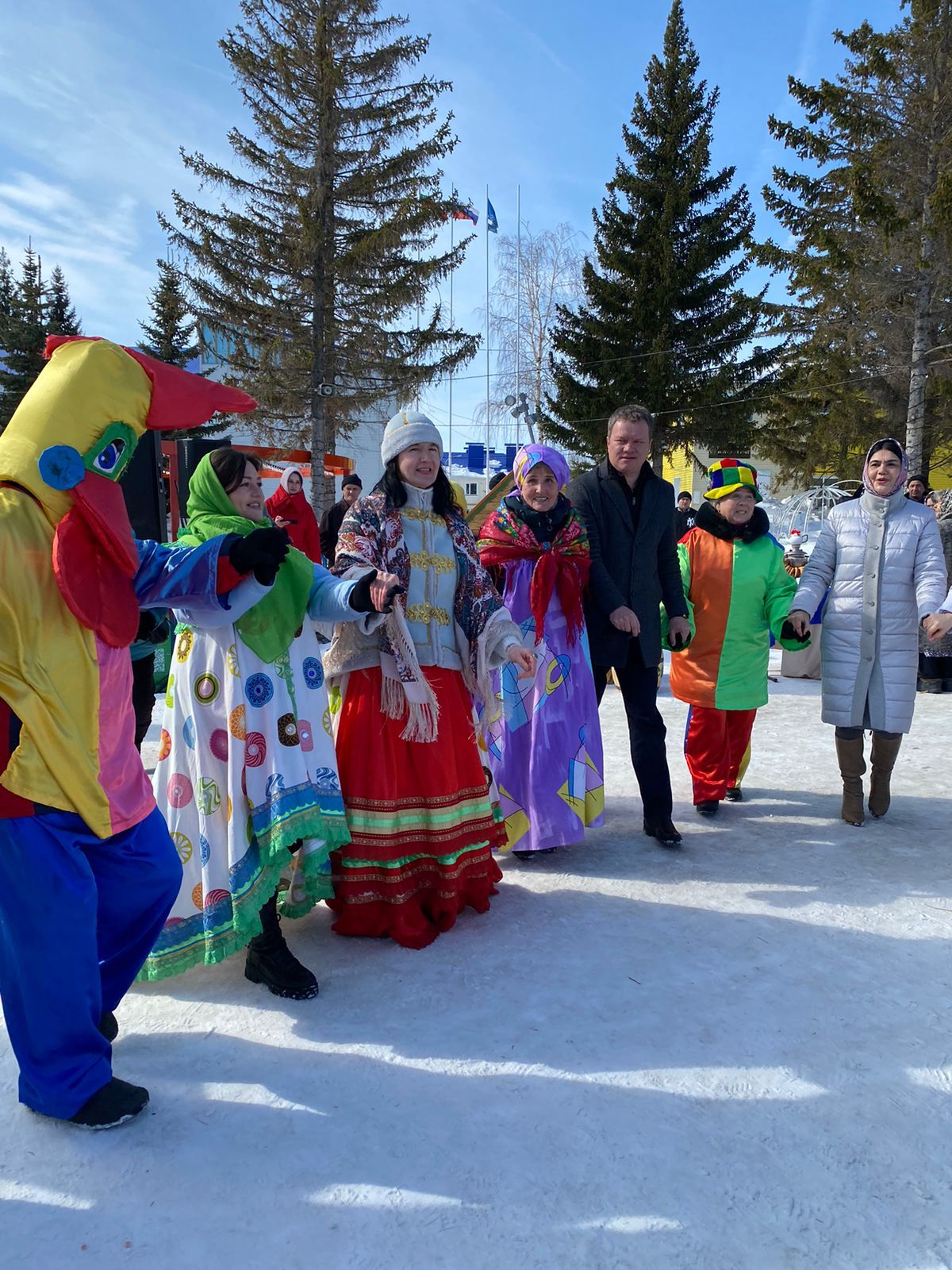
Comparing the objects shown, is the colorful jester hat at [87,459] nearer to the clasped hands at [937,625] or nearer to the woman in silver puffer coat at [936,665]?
the clasped hands at [937,625]

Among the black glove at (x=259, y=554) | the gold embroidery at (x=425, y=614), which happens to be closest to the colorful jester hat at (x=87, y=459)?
the black glove at (x=259, y=554)

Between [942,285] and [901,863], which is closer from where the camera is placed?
[901,863]

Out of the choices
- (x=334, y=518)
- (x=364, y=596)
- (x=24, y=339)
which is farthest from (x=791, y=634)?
(x=24, y=339)

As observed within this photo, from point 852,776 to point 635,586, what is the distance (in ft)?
5.09

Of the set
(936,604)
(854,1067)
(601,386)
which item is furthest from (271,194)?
(854,1067)

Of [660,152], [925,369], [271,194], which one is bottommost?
[925,369]

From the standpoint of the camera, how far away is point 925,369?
1372 cm

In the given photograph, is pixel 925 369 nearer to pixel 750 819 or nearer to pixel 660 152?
pixel 660 152

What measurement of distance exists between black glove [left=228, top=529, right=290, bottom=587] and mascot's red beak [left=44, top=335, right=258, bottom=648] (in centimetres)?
29

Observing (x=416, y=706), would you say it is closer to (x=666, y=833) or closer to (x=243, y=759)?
(x=243, y=759)

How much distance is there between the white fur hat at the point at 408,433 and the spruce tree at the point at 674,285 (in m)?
15.4

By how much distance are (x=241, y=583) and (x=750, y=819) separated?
3045mm

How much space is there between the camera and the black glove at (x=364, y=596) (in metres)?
2.54

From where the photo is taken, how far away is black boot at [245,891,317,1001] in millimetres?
2561
